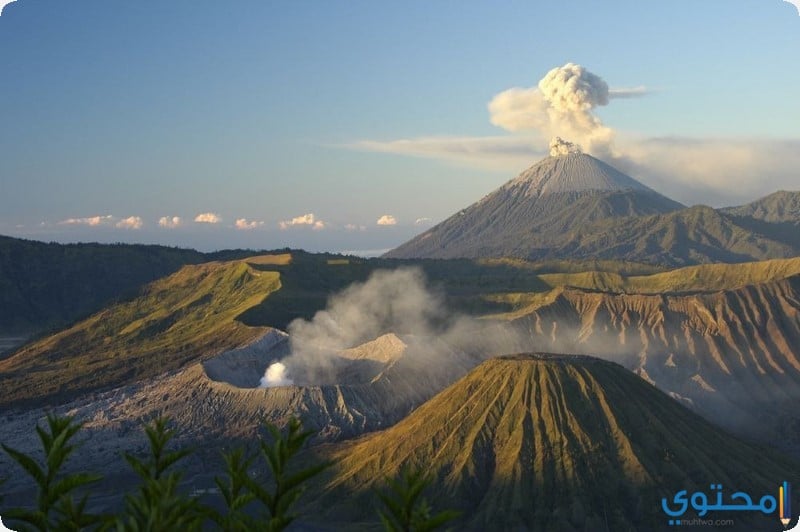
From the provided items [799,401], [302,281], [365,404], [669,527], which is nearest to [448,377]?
[365,404]

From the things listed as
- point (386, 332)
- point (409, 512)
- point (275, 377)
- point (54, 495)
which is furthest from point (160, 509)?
point (386, 332)

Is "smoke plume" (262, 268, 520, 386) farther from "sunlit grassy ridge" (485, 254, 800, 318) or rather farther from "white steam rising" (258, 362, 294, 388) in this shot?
"sunlit grassy ridge" (485, 254, 800, 318)

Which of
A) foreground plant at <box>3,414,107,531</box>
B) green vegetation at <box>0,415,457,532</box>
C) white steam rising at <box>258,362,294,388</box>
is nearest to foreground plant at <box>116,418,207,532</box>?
green vegetation at <box>0,415,457,532</box>

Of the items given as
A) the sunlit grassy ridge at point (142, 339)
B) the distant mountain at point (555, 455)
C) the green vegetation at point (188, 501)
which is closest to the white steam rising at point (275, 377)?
the sunlit grassy ridge at point (142, 339)

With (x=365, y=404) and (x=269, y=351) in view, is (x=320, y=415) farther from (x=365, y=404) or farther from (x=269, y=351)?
(x=269, y=351)

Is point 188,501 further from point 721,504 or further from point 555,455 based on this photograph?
point 721,504

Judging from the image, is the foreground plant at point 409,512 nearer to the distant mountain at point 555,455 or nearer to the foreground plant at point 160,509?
the foreground plant at point 160,509
